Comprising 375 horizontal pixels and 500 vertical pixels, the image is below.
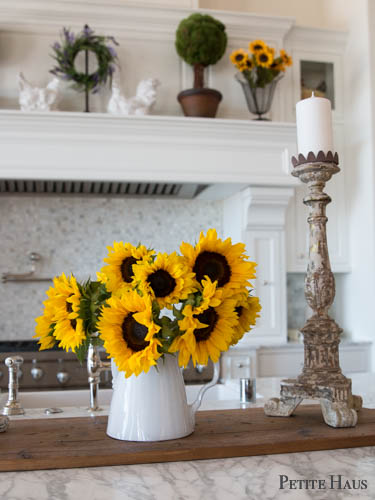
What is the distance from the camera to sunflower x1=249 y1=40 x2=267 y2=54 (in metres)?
3.14

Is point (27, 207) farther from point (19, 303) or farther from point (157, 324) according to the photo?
point (157, 324)

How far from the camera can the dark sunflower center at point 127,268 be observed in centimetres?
94

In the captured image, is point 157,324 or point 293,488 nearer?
point 293,488

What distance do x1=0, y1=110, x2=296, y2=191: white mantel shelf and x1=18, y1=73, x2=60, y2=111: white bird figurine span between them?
141mm

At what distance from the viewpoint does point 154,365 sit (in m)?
0.89

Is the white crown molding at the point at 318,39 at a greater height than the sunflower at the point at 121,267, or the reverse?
the white crown molding at the point at 318,39

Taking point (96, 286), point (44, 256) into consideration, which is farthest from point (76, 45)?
point (96, 286)

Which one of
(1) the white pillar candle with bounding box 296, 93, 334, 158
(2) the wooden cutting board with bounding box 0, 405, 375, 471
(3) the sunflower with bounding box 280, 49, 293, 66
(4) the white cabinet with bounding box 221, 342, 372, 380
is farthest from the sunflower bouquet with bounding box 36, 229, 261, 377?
(3) the sunflower with bounding box 280, 49, 293, 66

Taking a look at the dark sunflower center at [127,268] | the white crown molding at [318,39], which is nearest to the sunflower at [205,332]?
the dark sunflower center at [127,268]

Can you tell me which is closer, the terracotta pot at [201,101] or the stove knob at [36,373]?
the stove knob at [36,373]

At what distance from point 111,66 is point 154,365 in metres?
2.57

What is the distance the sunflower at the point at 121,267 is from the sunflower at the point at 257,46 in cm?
252

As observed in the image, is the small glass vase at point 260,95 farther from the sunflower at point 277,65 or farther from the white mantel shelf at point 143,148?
the white mantel shelf at point 143,148

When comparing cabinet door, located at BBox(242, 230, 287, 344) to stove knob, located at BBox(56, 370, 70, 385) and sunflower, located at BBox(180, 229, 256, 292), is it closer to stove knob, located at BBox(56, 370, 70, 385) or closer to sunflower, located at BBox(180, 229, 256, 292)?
stove knob, located at BBox(56, 370, 70, 385)
